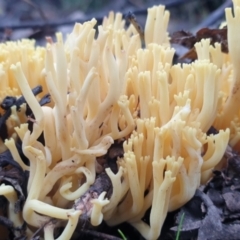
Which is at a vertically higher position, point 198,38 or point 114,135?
point 198,38

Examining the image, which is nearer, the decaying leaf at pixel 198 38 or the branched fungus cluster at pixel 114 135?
the branched fungus cluster at pixel 114 135

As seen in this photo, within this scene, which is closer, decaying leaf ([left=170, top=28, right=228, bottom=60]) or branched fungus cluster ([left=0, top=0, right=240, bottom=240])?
branched fungus cluster ([left=0, top=0, right=240, bottom=240])

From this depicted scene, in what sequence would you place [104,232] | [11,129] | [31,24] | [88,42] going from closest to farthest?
[88,42] → [104,232] → [11,129] → [31,24]

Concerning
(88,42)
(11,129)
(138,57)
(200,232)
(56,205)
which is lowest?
(200,232)

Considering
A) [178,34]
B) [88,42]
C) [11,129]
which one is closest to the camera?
[88,42]

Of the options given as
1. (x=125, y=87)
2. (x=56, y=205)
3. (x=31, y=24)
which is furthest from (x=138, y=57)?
(x=31, y=24)

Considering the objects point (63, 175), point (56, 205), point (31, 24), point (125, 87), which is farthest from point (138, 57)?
point (31, 24)

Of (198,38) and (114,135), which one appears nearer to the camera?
(114,135)

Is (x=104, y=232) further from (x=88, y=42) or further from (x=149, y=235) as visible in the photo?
(x=88, y=42)

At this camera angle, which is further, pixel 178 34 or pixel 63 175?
pixel 178 34

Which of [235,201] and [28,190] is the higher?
[28,190]
